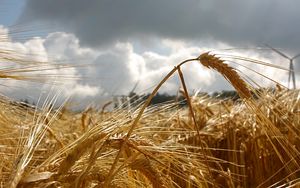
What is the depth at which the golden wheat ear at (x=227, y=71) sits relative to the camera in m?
1.46

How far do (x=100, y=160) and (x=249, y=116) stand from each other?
2134mm

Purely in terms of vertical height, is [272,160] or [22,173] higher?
[22,173]

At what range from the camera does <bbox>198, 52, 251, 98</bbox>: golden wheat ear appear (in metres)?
1.46

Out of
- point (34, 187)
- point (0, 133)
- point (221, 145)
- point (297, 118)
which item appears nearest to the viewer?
point (34, 187)

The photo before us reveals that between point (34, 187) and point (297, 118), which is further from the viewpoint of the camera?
point (297, 118)

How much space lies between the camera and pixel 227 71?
147 cm

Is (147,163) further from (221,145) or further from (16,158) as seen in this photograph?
(221,145)

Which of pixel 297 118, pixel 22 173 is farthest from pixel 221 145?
pixel 22 173

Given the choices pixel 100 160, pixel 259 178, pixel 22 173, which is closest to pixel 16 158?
pixel 22 173

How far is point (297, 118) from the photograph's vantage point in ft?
10.8

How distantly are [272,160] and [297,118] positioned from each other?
34cm

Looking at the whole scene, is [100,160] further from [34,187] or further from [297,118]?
[297,118]

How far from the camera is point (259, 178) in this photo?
2.91 meters

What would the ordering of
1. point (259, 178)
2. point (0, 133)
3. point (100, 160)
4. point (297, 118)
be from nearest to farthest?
point (100, 160) < point (0, 133) < point (259, 178) < point (297, 118)
